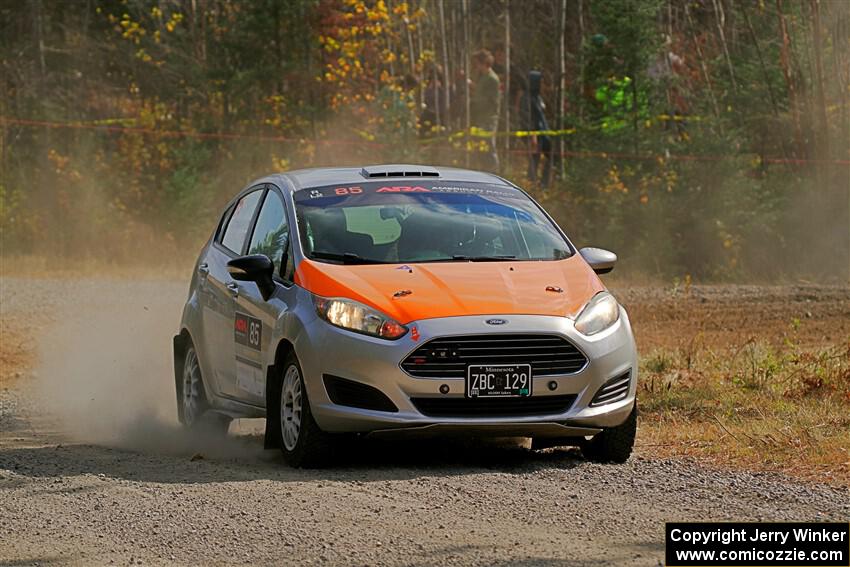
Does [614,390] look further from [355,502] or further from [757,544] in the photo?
[757,544]

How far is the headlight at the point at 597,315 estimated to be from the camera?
8.96 meters

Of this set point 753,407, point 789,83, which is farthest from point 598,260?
point 789,83

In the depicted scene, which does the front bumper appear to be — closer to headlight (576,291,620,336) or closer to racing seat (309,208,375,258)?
headlight (576,291,620,336)

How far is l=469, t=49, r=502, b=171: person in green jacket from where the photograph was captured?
26.1m

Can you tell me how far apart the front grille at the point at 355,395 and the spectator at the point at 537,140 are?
16.9 m

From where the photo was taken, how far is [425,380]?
8688 mm

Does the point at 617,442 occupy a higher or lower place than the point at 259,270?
lower

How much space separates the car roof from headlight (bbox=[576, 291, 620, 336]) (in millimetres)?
1693

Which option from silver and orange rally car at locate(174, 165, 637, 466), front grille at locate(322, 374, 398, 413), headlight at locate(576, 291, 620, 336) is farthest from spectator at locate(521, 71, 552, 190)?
front grille at locate(322, 374, 398, 413)

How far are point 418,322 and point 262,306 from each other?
1.43 metres

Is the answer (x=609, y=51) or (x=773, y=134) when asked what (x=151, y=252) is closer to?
(x=609, y=51)

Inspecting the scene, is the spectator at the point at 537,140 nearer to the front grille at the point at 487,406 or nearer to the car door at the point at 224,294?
the car door at the point at 224,294

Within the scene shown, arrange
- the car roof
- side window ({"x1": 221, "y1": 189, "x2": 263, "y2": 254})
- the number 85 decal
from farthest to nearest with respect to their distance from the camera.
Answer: side window ({"x1": 221, "y1": 189, "x2": 263, "y2": 254}) < the car roof < the number 85 decal

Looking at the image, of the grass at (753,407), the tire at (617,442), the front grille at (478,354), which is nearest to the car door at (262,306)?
the front grille at (478,354)
